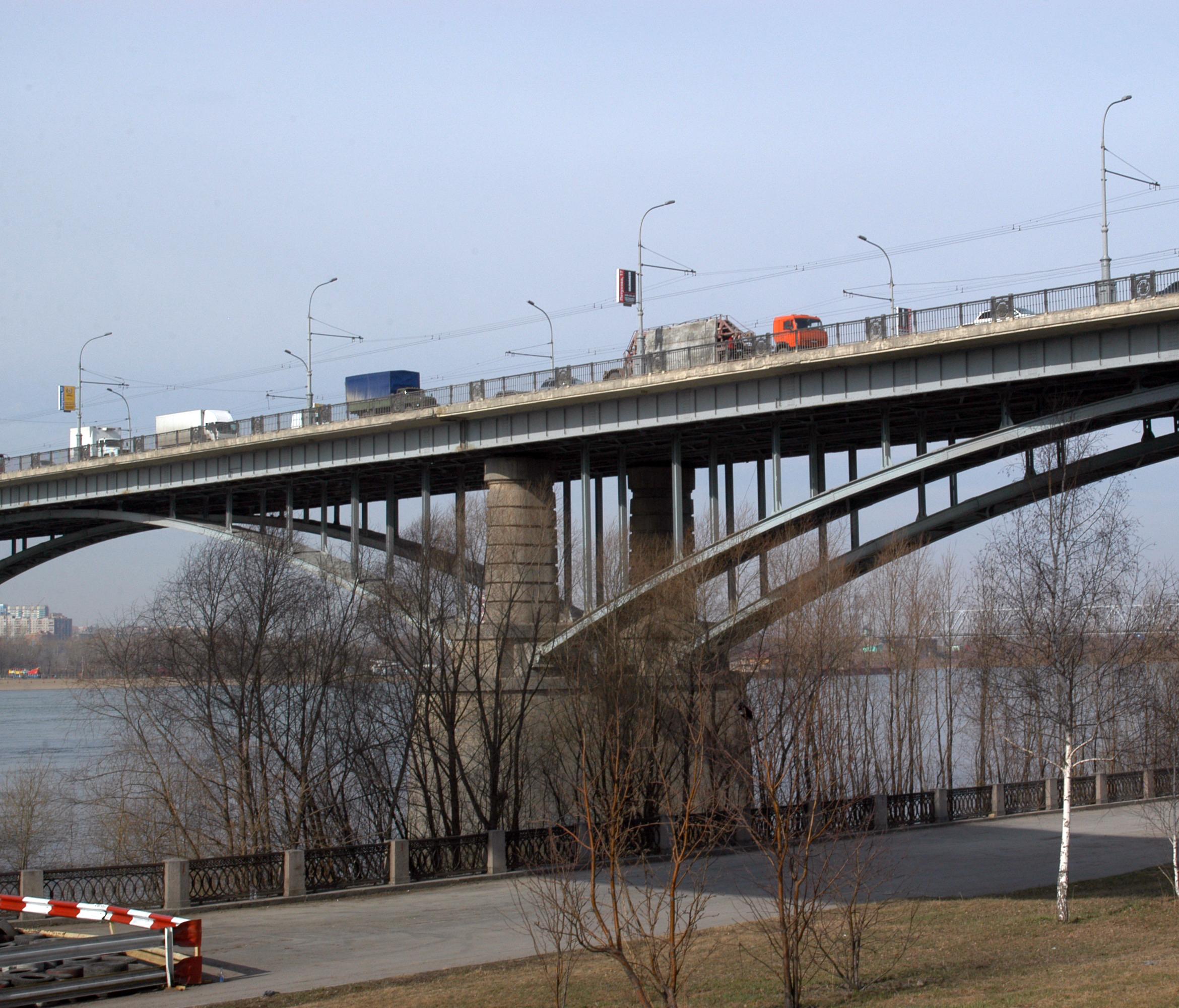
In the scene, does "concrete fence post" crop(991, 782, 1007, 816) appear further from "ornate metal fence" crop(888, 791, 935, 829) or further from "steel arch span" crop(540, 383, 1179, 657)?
"steel arch span" crop(540, 383, 1179, 657)

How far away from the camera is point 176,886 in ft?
60.5

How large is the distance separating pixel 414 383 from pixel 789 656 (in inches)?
611

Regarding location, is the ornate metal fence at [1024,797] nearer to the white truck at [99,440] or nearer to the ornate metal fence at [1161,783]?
the ornate metal fence at [1161,783]

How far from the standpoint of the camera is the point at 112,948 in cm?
1347

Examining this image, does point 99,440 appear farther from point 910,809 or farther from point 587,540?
point 910,809

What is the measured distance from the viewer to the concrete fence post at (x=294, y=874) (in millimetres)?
19781

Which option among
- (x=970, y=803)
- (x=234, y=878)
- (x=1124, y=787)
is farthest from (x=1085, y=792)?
(x=234, y=878)

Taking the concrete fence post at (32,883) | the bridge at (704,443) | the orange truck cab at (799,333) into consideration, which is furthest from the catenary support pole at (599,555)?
the concrete fence post at (32,883)

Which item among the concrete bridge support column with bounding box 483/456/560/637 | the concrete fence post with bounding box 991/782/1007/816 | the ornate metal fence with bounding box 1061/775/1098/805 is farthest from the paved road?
the concrete bridge support column with bounding box 483/456/560/637

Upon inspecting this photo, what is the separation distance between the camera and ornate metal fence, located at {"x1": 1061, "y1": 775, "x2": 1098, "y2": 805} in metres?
30.1

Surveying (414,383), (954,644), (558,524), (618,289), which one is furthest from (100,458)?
(954,644)

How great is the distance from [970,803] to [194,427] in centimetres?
2965

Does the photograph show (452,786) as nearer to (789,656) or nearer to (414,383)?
(789,656)

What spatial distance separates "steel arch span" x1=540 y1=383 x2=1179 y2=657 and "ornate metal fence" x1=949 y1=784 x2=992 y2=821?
5.53m
